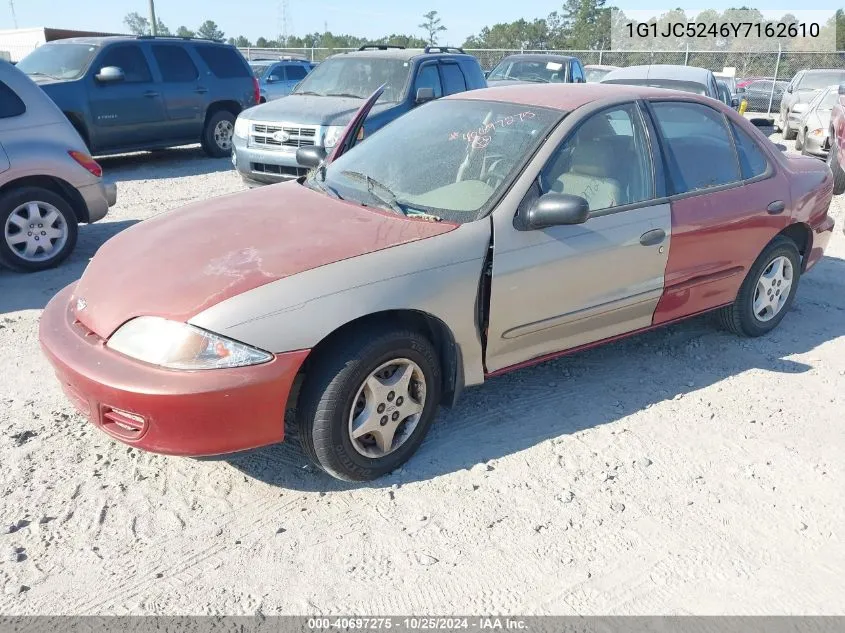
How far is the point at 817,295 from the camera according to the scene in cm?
600

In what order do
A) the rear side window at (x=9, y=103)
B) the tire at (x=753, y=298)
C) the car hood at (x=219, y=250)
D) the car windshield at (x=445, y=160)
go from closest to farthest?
the car hood at (x=219, y=250) < the car windshield at (x=445, y=160) < the tire at (x=753, y=298) < the rear side window at (x=9, y=103)

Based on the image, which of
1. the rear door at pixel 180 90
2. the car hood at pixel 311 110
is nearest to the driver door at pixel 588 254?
the car hood at pixel 311 110

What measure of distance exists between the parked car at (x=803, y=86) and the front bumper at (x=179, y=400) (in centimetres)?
1506

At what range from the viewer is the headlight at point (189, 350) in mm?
2824

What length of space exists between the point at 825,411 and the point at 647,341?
47.6 inches

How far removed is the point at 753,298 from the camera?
16.0ft

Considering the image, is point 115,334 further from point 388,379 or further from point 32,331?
point 32,331

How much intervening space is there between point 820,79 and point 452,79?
10.1m

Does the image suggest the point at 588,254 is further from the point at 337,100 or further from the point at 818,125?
the point at 818,125

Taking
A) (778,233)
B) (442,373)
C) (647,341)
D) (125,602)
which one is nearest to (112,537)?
(125,602)

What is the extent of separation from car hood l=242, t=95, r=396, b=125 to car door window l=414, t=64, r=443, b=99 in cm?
71

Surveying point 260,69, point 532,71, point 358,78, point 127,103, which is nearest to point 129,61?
point 127,103

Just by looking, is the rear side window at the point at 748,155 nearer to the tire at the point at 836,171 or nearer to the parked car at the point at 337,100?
the parked car at the point at 337,100

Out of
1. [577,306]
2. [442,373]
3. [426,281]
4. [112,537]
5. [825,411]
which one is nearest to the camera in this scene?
[112,537]
